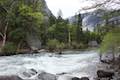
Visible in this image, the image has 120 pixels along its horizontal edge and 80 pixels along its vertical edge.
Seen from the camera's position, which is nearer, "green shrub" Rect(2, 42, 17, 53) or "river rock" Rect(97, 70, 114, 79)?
"river rock" Rect(97, 70, 114, 79)

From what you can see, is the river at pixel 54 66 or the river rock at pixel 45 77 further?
the river at pixel 54 66

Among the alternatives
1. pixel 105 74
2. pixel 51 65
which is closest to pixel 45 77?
pixel 105 74

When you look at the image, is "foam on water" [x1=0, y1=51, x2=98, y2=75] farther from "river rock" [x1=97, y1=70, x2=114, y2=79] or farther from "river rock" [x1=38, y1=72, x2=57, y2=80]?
"river rock" [x1=38, y1=72, x2=57, y2=80]

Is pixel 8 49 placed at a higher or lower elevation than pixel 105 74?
higher

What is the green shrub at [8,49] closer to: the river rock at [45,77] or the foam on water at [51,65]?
the foam on water at [51,65]

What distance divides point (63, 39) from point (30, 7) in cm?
1092

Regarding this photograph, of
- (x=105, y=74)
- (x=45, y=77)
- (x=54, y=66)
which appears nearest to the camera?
(x=45, y=77)

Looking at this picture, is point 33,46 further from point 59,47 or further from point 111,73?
point 111,73

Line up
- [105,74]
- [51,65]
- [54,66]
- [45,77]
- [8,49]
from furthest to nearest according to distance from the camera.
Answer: [8,49], [51,65], [54,66], [105,74], [45,77]

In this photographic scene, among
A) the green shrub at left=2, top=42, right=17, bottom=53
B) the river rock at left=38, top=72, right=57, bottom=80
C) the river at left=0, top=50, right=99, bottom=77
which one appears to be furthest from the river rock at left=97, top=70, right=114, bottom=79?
the green shrub at left=2, top=42, right=17, bottom=53

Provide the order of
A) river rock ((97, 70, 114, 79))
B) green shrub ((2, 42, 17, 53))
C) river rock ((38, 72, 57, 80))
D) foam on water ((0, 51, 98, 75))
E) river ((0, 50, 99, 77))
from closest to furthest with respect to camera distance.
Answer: river rock ((38, 72, 57, 80))
river rock ((97, 70, 114, 79))
river ((0, 50, 99, 77))
foam on water ((0, 51, 98, 75))
green shrub ((2, 42, 17, 53))

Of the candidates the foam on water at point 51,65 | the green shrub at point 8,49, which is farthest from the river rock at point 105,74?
the green shrub at point 8,49

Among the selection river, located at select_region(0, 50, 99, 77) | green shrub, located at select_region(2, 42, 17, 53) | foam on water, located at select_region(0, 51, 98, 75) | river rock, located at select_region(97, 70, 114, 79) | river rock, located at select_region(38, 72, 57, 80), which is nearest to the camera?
river rock, located at select_region(38, 72, 57, 80)

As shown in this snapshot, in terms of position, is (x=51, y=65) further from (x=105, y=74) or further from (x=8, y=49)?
(x=8, y=49)
